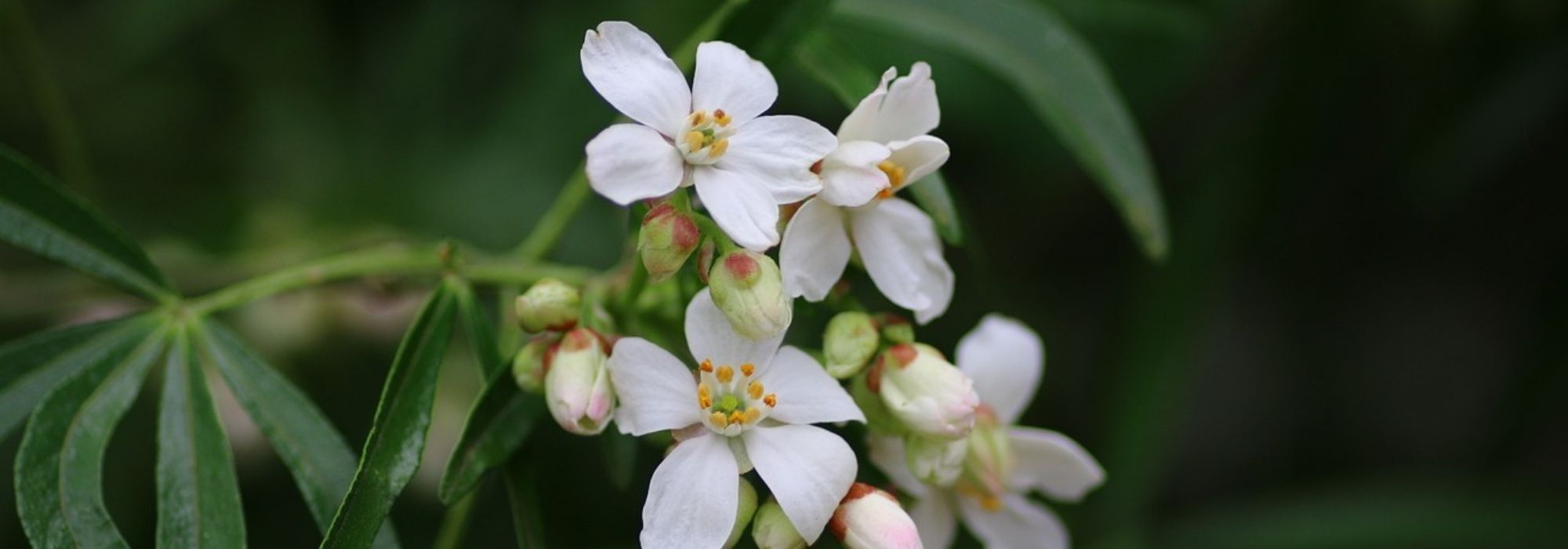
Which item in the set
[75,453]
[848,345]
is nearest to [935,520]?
[848,345]

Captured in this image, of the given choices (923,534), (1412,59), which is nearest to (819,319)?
(923,534)

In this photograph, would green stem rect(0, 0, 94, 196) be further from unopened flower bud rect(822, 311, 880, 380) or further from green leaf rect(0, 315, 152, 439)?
unopened flower bud rect(822, 311, 880, 380)

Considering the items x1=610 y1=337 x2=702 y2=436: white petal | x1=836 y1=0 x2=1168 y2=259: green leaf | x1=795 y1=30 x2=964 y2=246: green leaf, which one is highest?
x1=836 y1=0 x2=1168 y2=259: green leaf

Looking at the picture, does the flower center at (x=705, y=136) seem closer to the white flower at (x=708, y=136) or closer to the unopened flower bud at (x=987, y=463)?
the white flower at (x=708, y=136)

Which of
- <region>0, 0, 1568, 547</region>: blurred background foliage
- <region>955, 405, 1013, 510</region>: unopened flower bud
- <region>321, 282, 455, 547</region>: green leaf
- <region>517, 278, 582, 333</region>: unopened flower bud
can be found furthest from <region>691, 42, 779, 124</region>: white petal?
<region>0, 0, 1568, 547</region>: blurred background foliage

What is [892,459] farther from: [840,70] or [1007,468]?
[840,70]
